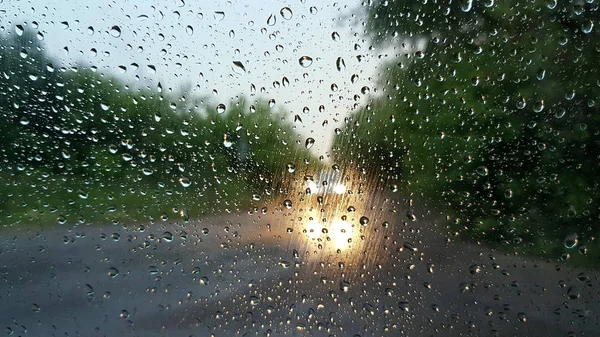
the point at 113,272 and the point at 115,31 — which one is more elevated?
the point at 115,31

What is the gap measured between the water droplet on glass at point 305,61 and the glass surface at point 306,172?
0.02m

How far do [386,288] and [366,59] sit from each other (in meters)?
0.91

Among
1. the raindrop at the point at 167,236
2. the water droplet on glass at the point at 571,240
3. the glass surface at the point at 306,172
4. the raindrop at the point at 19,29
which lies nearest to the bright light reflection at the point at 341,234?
the glass surface at the point at 306,172

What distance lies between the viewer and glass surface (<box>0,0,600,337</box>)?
1.61 m

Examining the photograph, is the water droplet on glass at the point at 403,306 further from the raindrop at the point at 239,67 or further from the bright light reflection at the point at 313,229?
the raindrop at the point at 239,67

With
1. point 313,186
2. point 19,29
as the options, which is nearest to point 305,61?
point 313,186

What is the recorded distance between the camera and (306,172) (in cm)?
172

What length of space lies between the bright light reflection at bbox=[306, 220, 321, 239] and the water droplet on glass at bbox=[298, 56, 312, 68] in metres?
0.63

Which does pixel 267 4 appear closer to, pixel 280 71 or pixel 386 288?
pixel 280 71

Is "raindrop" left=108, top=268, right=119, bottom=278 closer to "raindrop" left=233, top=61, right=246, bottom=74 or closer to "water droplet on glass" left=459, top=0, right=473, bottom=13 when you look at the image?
"raindrop" left=233, top=61, right=246, bottom=74

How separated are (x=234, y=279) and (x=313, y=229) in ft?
1.30

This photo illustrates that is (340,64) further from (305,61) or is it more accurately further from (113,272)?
(113,272)

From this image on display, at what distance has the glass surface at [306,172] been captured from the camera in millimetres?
1605

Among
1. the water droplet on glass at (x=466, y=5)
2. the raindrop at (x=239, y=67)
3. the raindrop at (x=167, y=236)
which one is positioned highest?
the water droplet on glass at (x=466, y=5)
